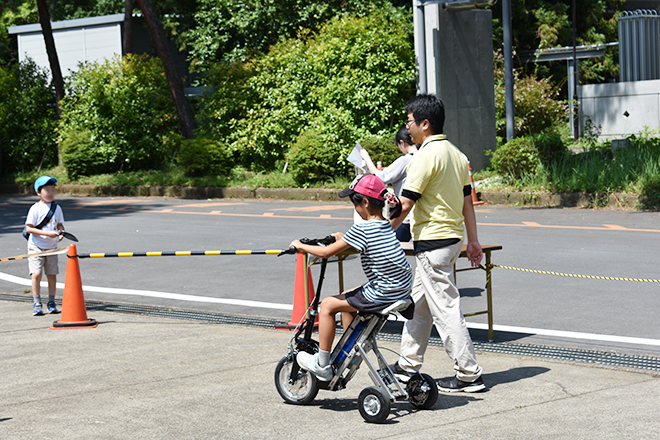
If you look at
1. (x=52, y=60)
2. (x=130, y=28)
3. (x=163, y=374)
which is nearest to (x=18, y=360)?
(x=163, y=374)

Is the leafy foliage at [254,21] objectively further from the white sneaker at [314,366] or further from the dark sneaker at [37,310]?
the white sneaker at [314,366]

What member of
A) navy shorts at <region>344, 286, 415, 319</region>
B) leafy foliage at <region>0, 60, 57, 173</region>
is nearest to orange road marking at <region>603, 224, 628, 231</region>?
navy shorts at <region>344, 286, 415, 319</region>

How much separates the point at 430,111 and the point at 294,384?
2.00 meters

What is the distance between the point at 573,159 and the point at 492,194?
2.11 meters

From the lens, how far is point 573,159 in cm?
1714

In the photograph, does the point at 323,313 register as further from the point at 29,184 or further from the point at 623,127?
the point at 29,184

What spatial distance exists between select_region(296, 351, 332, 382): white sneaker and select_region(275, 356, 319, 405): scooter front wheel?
0.35 ft

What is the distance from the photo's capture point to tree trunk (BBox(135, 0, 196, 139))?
78.9 feet

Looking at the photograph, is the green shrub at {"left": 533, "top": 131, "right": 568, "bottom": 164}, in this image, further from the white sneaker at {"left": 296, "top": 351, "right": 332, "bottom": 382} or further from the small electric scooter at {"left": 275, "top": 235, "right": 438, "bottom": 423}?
the white sneaker at {"left": 296, "top": 351, "right": 332, "bottom": 382}

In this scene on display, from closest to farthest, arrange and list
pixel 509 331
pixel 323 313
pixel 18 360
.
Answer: pixel 323 313
pixel 18 360
pixel 509 331

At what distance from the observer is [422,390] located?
4566mm

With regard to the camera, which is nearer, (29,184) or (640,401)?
(640,401)

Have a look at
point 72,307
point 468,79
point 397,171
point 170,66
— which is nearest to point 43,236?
point 72,307

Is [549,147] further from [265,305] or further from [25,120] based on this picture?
[25,120]
